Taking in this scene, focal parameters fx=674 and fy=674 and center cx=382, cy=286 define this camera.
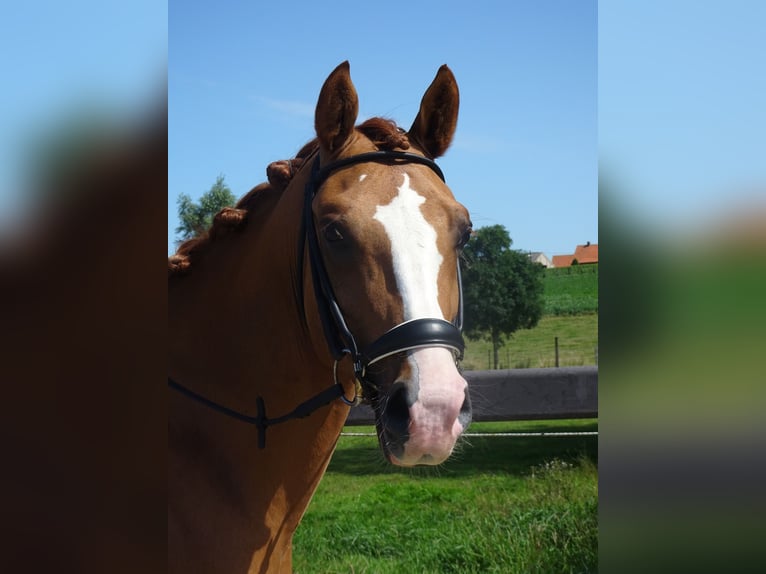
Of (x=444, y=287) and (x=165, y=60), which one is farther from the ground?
(x=165, y=60)

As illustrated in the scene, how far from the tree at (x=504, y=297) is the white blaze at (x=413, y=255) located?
304 inches

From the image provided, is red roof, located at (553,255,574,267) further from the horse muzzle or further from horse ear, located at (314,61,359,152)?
the horse muzzle

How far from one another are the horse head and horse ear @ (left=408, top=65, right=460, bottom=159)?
0.04 m

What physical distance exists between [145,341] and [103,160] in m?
0.24

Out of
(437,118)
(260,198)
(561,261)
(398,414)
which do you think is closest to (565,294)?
(561,261)

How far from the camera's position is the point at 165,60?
2.85ft

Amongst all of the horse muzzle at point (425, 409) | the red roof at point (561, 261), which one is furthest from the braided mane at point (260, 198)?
the red roof at point (561, 261)

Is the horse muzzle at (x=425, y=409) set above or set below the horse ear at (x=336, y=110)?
below

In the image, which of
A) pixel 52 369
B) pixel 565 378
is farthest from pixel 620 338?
pixel 565 378

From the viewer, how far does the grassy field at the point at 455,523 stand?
4.30 meters

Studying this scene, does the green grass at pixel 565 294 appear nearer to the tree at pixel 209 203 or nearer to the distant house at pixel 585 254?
the distant house at pixel 585 254

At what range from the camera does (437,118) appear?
2.44 m

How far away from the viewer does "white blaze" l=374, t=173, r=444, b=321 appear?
1864 mm

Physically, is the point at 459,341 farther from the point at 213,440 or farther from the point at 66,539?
the point at 66,539
